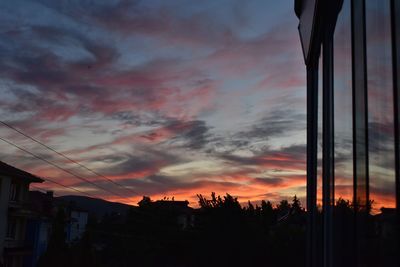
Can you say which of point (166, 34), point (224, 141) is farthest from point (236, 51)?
point (224, 141)

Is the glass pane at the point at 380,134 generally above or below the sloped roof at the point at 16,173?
below

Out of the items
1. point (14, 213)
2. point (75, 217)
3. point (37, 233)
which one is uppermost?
point (75, 217)

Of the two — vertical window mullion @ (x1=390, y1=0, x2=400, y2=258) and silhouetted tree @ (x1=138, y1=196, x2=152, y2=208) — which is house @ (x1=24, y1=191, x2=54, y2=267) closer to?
silhouetted tree @ (x1=138, y1=196, x2=152, y2=208)

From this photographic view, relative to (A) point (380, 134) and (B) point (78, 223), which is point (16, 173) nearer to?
A: (B) point (78, 223)

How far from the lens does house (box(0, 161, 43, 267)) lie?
92.3 feet

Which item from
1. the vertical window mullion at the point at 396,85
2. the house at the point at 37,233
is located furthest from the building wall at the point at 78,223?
the vertical window mullion at the point at 396,85

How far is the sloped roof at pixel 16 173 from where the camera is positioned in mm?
28000

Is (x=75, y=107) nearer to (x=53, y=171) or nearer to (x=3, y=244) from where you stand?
(x=3, y=244)

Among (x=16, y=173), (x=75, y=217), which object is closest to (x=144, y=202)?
(x=16, y=173)

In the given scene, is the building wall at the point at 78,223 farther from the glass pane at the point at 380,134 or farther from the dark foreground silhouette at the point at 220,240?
the glass pane at the point at 380,134

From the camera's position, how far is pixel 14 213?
2923 centimetres

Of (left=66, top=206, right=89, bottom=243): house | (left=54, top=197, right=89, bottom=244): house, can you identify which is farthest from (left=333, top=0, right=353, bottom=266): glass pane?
(left=66, top=206, right=89, bottom=243): house

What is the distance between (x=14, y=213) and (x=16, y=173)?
7.18ft

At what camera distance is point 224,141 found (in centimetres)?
1834
